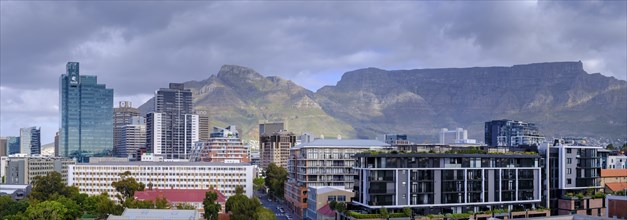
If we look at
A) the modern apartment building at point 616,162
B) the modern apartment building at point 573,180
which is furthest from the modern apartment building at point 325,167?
the modern apartment building at point 616,162

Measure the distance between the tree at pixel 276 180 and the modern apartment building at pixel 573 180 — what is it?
191ft

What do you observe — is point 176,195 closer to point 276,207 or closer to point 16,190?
point 276,207

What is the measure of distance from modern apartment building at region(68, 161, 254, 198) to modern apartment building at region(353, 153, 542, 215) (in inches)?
2060

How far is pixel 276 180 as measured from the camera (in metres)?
123

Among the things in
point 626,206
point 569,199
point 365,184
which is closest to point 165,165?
point 365,184

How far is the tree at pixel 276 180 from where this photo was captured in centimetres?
12156

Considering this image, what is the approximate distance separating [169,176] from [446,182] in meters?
67.0

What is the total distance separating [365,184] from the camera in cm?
6519

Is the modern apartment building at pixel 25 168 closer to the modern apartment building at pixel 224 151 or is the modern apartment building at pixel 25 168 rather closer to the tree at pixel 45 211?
the modern apartment building at pixel 224 151

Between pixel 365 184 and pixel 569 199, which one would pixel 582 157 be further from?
pixel 365 184

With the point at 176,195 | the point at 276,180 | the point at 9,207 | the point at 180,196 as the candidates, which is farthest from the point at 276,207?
the point at 9,207

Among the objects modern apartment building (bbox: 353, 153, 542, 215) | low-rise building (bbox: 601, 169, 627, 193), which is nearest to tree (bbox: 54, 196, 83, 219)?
modern apartment building (bbox: 353, 153, 542, 215)

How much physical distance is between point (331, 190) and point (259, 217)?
48.1 feet

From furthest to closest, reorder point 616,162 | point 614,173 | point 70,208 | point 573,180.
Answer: point 616,162 → point 614,173 → point 70,208 → point 573,180
